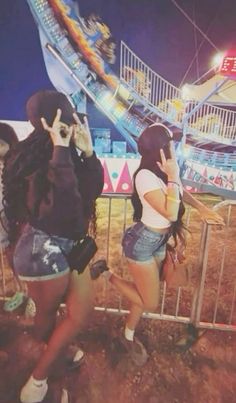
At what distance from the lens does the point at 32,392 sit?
1662 mm

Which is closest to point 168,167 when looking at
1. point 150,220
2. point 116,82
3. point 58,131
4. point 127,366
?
point 150,220

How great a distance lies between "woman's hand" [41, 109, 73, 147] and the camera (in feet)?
4.79

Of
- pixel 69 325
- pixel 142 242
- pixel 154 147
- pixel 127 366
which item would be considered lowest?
pixel 127 366

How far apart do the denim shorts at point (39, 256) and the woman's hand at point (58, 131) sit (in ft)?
1.47

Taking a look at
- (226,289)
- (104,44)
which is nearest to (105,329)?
(226,289)

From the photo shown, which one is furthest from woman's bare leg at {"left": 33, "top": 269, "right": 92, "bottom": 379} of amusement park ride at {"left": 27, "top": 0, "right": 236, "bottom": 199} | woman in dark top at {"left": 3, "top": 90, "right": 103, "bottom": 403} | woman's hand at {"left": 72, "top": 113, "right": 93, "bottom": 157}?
amusement park ride at {"left": 27, "top": 0, "right": 236, "bottom": 199}

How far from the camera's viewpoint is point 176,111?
10.9ft

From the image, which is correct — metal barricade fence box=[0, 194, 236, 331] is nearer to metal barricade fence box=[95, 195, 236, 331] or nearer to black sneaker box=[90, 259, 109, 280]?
metal barricade fence box=[95, 195, 236, 331]

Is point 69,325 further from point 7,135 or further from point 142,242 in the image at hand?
point 7,135

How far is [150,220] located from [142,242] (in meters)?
0.15

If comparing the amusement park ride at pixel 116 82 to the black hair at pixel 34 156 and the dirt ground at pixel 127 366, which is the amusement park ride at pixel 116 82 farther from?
the black hair at pixel 34 156

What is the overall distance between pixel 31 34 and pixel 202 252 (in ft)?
10.5

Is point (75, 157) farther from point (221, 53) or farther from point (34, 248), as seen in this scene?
point (221, 53)

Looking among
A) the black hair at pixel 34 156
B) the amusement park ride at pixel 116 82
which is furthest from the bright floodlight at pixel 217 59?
the black hair at pixel 34 156
